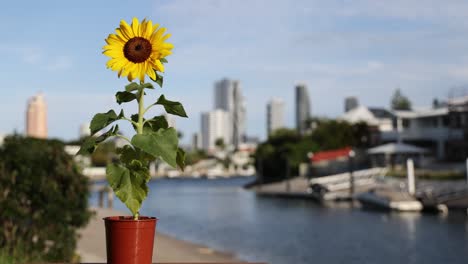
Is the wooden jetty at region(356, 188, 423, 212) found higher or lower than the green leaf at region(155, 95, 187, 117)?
lower

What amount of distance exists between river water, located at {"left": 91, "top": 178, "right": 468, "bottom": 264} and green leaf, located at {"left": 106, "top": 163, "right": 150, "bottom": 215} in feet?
57.4

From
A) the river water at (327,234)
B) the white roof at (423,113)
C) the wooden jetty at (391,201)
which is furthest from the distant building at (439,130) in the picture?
the river water at (327,234)

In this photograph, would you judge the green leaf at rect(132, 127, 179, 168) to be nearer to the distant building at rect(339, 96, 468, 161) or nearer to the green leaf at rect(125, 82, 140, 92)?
the green leaf at rect(125, 82, 140, 92)

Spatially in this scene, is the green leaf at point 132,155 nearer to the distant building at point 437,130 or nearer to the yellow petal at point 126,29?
the yellow petal at point 126,29

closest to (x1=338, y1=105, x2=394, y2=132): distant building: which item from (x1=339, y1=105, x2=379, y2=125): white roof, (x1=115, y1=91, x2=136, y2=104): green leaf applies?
(x1=339, y1=105, x2=379, y2=125): white roof

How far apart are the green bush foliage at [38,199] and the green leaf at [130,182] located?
7332mm

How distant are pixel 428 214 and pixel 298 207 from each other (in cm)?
1226

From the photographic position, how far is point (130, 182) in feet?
15.5

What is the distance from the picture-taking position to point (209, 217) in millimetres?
42438

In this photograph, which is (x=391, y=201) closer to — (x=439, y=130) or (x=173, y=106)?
(x=439, y=130)

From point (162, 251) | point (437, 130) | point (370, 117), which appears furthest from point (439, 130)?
point (162, 251)

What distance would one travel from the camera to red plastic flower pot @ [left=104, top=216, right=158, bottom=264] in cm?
454

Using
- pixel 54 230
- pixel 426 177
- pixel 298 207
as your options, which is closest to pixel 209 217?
pixel 298 207

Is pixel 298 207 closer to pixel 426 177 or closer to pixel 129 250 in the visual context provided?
pixel 426 177
